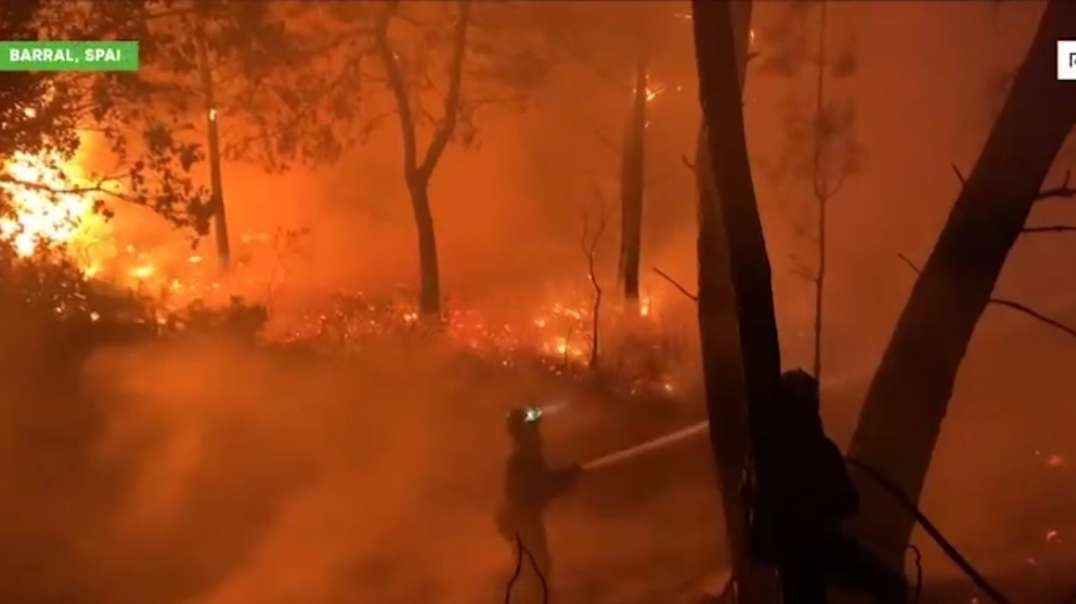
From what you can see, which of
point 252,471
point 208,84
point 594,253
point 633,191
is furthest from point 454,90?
point 252,471

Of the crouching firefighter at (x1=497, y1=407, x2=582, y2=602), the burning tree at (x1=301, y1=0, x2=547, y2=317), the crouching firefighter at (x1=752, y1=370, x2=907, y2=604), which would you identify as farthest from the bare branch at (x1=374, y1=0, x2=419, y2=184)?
the crouching firefighter at (x1=752, y1=370, x2=907, y2=604)

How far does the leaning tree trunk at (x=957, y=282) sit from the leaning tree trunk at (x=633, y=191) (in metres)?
11.8

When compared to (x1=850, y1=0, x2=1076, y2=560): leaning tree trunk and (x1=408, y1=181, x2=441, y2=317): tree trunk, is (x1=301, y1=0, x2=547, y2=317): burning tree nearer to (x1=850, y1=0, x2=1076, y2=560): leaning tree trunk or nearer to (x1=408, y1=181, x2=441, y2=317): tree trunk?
(x1=408, y1=181, x2=441, y2=317): tree trunk

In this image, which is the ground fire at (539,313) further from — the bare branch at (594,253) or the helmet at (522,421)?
the bare branch at (594,253)

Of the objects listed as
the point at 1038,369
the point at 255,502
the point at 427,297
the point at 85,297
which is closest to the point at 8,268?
the point at 85,297

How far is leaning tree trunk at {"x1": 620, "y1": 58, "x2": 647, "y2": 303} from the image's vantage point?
682 inches

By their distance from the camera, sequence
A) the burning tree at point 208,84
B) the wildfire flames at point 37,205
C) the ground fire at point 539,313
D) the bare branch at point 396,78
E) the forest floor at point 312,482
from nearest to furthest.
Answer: the ground fire at point 539,313 → the forest floor at point 312,482 → the wildfire flames at point 37,205 → the burning tree at point 208,84 → the bare branch at point 396,78

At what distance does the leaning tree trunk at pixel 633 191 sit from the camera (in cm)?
1731

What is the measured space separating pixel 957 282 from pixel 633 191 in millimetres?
12195

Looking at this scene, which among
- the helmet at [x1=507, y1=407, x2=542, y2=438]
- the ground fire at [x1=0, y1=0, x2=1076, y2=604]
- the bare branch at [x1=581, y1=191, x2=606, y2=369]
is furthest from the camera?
the bare branch at [x1=581, y1=191, x2=606, y2=369]

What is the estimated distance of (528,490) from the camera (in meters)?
8.55

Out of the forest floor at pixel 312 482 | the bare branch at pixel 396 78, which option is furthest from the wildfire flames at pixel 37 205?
the bare branch at pixel 396 78

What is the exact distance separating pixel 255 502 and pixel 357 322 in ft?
18.1

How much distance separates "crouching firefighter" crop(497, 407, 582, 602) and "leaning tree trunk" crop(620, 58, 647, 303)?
8858 mm
